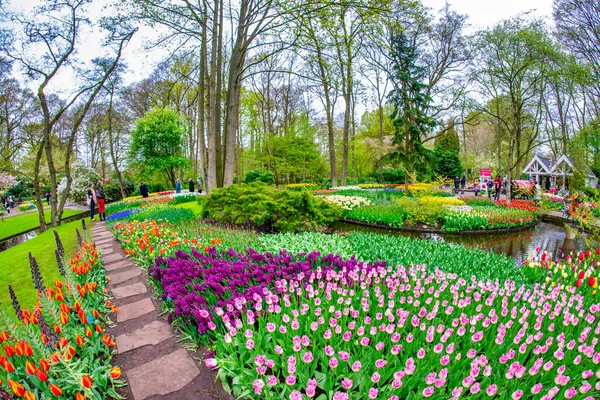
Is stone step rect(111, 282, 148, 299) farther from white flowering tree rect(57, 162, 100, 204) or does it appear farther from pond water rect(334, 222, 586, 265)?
white flowering tree rect(57, 162, 100, 204)

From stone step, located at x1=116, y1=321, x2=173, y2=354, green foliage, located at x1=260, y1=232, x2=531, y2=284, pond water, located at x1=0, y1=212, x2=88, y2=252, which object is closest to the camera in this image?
stone step, located at x1=116, y1=321, x2=173, y2=354

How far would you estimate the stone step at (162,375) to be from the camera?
212 cm

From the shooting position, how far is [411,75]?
17.7 metres

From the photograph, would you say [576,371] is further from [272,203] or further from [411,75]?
[411,75]

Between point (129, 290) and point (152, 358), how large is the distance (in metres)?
1.71

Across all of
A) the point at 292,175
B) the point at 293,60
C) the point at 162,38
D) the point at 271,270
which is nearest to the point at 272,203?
the point at 271,270

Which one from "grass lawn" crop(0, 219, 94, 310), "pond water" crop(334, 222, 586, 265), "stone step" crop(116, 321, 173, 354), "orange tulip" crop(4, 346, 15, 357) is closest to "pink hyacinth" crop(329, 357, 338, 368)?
"stone step" crop(116, 321, 173, 354)

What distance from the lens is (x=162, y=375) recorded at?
7.48 ft

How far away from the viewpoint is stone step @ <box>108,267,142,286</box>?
4254mm

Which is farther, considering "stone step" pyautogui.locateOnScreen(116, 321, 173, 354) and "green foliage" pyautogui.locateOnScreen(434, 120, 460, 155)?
"green foliage" pyautogui.locateOnScreen(434, 120, 460, 155)

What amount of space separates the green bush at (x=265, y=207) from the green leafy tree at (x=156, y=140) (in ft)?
53.9

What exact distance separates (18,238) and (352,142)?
77.0 feet

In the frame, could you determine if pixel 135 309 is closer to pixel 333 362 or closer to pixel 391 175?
pixel 333 362

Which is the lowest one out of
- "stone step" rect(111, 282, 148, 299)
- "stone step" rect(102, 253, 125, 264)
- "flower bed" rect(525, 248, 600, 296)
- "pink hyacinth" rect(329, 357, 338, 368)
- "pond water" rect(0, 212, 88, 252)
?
"pond water" rect(0, 212, 88, 252)
